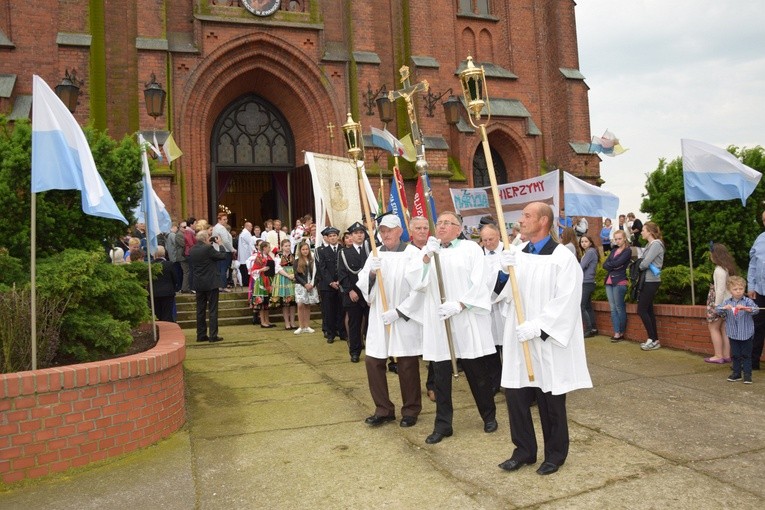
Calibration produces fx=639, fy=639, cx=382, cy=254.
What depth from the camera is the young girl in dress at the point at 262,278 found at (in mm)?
12312

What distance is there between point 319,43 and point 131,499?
631 inches

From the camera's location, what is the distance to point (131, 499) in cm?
427

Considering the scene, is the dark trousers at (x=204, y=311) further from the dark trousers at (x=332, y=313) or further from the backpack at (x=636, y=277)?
the backpack at (x=636, y=277)

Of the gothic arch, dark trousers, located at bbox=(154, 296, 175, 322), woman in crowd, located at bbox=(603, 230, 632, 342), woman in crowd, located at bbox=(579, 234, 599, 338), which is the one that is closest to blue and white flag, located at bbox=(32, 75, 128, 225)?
dark trousers, located at bbox=(154, 296, 175, 322)

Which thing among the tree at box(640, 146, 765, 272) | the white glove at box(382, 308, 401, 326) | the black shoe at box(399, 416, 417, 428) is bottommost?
the black shoe at box(399, 416, 417, 428)

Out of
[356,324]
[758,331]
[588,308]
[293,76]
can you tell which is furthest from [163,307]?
[293,76]

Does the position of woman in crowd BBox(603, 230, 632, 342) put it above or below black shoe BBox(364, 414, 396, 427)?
above

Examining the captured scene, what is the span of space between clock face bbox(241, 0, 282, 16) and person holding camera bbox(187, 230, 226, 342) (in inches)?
366

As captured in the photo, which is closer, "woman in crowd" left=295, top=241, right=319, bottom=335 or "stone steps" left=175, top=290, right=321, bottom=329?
"woman in crowd" left=295, top=241, right=319, bottom=335

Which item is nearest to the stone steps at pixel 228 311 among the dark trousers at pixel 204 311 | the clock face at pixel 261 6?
the dark trousers at pixel 204 311

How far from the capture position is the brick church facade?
1622 centimetres

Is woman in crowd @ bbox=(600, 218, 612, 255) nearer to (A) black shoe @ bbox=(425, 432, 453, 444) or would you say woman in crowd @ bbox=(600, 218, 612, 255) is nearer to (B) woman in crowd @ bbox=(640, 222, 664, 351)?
(B) woman in crowd @ bbox=(640, 222, 664, 351)

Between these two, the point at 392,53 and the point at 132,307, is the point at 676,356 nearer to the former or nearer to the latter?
the point at 132,307

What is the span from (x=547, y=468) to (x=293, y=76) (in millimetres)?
16032
